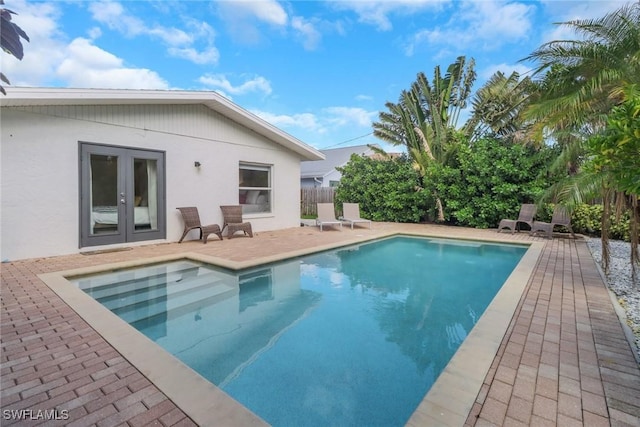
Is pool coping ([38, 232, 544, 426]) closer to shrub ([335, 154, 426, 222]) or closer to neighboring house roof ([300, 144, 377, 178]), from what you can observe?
shrub ([335, 154, 426, 222])

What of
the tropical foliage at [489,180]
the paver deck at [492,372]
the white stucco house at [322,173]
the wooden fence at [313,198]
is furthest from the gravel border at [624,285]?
the white stucco house at [322,173]

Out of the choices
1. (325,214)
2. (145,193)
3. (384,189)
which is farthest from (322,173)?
(145,193)

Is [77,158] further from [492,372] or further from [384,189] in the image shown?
[384,189]

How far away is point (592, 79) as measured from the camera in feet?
17.7

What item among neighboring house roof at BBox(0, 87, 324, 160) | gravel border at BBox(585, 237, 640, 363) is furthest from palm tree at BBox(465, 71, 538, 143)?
neighboring house roof at BBox(0, 87, 324, 160)

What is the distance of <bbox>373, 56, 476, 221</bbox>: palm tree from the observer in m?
13.6

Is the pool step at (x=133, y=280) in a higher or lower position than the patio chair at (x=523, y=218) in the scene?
lower

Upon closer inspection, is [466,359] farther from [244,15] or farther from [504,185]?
[244,15]

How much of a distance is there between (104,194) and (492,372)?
342 inches

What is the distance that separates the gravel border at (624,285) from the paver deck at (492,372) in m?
0.15

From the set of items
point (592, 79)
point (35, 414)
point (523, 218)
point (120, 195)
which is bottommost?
point (35, 414)

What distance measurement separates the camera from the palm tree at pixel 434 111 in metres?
13.6

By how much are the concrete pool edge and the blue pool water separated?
1.27ft

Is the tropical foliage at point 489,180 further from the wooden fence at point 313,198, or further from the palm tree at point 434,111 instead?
the wooden fence at point 313,198
